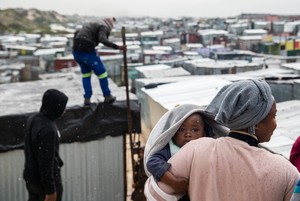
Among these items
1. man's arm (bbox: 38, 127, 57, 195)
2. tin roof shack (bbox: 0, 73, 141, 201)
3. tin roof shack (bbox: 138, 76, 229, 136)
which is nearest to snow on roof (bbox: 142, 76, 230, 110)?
tin roof shack (bbox: 138, 76, 229, 136)

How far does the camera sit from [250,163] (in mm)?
1477

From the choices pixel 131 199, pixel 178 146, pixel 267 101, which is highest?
pixel 267 101

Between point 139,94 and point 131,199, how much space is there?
6.34 meters

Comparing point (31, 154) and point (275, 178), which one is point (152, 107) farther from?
point (275, 178)

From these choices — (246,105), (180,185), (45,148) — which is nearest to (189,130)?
(180,185)

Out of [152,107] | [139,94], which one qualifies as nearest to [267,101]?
[152,107]

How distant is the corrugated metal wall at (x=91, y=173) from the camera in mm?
5738

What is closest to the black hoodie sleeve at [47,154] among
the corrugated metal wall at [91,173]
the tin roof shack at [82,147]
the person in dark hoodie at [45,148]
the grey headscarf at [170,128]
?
the person in dark hoodie at [45,148]

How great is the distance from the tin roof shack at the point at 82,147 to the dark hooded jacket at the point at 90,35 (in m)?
0.87

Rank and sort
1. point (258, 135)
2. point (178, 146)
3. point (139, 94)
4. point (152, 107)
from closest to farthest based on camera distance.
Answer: point (258, 135) < point (178, 146) < point (152, 107) < point (139, 94)

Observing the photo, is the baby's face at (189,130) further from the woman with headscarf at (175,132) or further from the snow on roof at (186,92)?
the snow on roof at (186,92)

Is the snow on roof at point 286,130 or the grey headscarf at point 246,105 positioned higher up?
the grey headscarf at point 246,105

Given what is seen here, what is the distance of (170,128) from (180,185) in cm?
32

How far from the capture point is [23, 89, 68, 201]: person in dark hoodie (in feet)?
11.5
